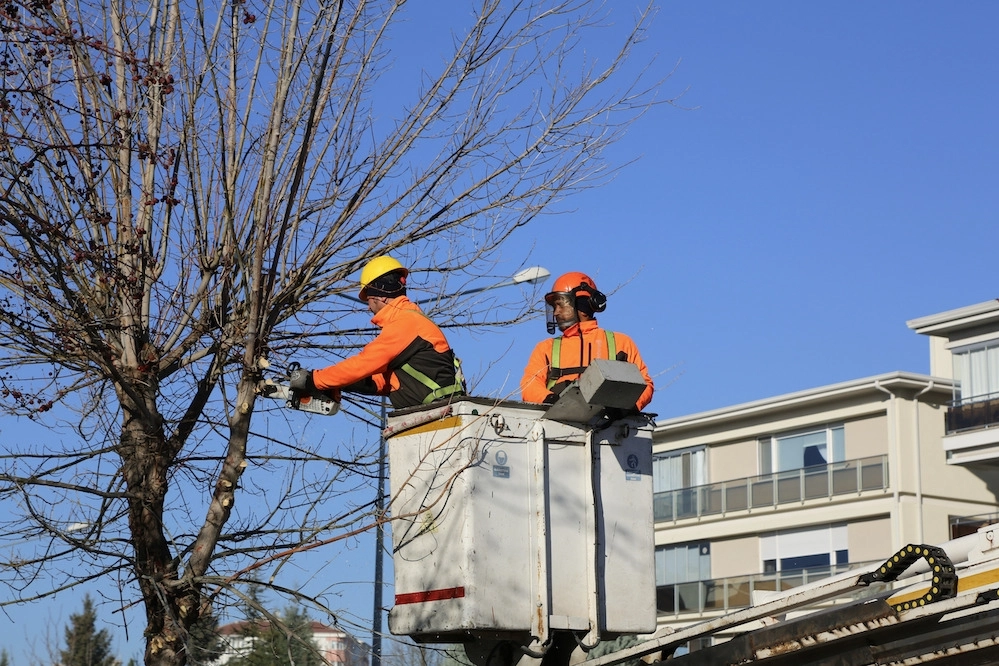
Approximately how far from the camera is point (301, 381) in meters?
7.28

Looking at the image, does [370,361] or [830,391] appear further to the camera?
[830,391]

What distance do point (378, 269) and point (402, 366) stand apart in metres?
0.63

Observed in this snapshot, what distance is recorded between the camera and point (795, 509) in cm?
3791

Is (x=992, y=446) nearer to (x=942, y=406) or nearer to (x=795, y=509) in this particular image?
(x=942, y=406)

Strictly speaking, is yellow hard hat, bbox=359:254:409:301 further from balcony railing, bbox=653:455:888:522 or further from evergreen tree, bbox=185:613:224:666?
balcony railing, bbox=653:455:888:522

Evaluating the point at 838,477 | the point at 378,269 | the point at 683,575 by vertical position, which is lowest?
the point at 378,269

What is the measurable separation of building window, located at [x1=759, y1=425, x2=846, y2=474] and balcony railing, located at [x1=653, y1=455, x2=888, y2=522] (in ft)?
1.37

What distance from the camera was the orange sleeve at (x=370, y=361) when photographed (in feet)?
23.9

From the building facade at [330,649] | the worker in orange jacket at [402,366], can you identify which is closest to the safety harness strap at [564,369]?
the worker in orange jacket at [402,366]

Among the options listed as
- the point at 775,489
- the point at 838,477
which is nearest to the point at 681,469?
the point at 775,489

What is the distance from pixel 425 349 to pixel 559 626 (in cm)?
165

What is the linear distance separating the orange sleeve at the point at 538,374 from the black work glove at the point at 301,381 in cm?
113

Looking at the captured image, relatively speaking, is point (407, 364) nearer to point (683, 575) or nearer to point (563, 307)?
point (563, 307)

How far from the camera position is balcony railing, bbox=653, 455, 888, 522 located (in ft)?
120
